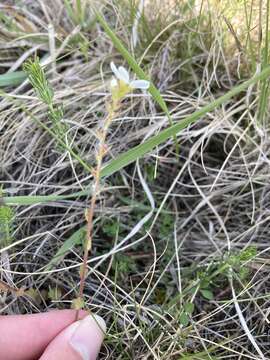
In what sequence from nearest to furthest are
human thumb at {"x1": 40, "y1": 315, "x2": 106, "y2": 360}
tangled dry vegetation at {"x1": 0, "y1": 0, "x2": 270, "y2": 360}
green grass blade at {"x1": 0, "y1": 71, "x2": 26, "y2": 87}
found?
human thumb at {"x1": 40, "y1": 315, "x2": 106, "y2": 360}
tangled dry vegetation at {"x1": 0, "y1": 0, "x2": 270, "y2": 360}
green grass blade at {"x1": 0, "y1": 71, "x2": 26, "y2": 87}

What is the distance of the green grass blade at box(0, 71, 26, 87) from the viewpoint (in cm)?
155

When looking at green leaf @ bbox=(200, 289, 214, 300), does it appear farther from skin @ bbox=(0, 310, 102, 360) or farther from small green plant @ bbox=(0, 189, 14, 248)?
small green plant @ bbox=(0, 189, 14, 248)

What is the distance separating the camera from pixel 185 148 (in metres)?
1.54

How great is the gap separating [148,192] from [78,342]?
449 millimetres

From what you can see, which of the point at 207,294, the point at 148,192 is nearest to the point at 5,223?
the point at 148,192

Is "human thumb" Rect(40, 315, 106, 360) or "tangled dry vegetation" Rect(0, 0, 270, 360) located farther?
"tangled dry vegetation" Rect(0, 0, 270, 360)

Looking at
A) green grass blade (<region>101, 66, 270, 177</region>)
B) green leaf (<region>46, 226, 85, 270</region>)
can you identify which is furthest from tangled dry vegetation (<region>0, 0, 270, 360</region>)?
green grass blade (<region>101, 66, 270, 177</region>)

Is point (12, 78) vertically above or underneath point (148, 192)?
above

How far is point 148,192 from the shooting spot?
143 cm

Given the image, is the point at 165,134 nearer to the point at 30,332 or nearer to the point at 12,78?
the point at 30,332

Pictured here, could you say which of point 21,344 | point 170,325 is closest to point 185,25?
point 170,325

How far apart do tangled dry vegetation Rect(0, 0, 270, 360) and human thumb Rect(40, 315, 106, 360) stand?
0.06 m

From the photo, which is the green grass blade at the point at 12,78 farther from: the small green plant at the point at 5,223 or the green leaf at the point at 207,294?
the green leaf at the point at 207,294

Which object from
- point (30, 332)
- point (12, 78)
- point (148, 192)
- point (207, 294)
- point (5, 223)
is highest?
point (12, 78)
